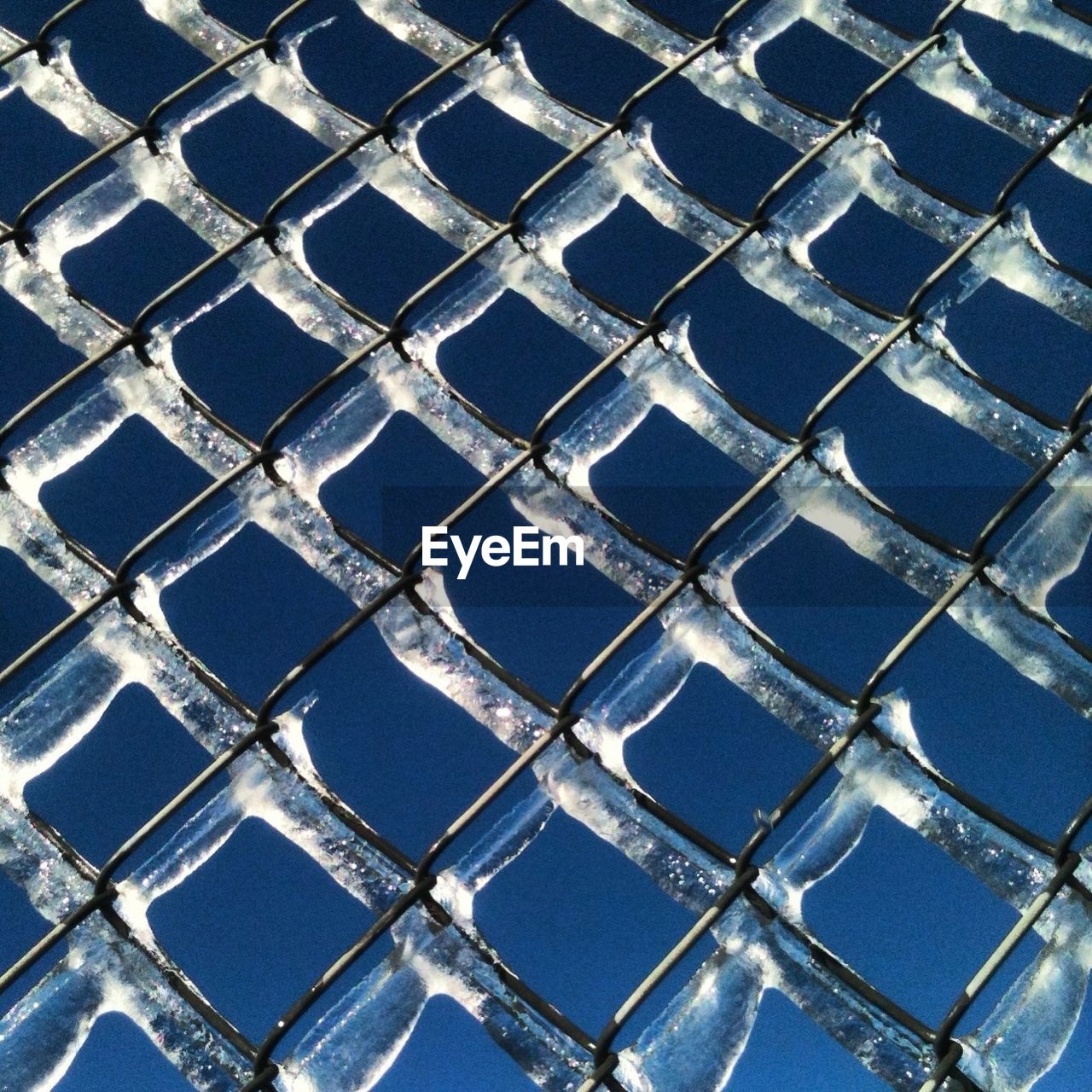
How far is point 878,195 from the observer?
5.65ft

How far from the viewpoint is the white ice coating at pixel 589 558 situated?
3.80 ft

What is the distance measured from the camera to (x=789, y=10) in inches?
74.0

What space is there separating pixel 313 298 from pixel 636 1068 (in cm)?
84

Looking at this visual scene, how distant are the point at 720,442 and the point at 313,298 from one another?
0.45 metres

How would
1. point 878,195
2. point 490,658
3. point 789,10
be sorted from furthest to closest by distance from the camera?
point 789,10, point 878,195, point 490,658

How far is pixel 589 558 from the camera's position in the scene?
1429 millimetres

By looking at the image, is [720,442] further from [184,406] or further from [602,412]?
[184,406]

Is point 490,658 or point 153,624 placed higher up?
point 490,658

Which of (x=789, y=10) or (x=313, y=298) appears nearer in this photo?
(x=313, y=298)

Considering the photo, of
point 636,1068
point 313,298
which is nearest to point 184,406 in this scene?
point 313,298

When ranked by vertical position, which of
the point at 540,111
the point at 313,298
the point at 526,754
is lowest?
the point at 526,754

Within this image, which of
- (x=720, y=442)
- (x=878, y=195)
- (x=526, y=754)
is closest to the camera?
(x=526, y=754)

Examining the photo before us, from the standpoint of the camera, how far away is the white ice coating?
1.16 metres

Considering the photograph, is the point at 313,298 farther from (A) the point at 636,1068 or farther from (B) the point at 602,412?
(A) the point at 636,1068
